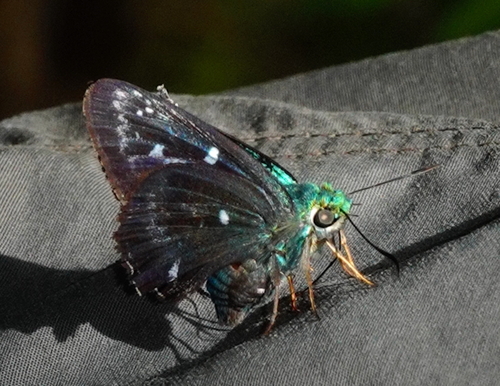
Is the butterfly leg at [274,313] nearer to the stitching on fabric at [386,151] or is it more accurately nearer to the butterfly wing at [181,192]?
the butterfly wing at [181,192]

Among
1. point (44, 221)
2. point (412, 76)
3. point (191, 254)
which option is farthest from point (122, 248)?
point (412, 76)

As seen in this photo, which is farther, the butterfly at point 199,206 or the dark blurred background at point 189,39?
the dark blurred background at point 189,39

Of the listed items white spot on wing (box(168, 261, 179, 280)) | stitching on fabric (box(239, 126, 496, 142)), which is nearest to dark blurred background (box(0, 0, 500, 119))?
stitching on fabric (box(239, 126, 496, 142))

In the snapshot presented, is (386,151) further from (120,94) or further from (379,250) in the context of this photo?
(120,94)

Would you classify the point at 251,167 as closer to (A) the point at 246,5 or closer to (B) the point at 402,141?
(B) the point at 402,141

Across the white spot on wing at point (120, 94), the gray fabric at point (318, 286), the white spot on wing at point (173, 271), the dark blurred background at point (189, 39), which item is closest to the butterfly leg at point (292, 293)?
the gray fabric at point (318, 286)

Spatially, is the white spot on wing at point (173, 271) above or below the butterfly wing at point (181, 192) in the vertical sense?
below

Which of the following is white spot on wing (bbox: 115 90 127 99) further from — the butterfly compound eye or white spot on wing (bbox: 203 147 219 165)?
the butterfly compound eye
